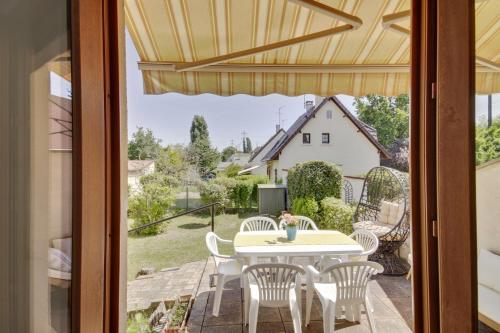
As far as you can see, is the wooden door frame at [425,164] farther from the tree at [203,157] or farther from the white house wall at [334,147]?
the white house wall at [334,147]

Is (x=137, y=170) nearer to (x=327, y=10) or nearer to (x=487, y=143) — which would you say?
(x=327, y=10)

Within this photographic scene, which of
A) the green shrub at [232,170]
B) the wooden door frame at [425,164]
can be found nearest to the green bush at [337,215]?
the green shrub at [232,170]

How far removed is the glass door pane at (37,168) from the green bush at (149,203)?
6.94 m

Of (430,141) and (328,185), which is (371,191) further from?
(430,141)

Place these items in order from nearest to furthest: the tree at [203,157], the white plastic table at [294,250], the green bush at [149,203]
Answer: the white plastic table at [294,250], the green bush at [149,203], the tree at [203,157]

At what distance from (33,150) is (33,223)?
0.27 m

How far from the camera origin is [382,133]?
16.9 m

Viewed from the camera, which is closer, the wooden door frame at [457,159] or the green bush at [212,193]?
the wooden door frame at [457,159]

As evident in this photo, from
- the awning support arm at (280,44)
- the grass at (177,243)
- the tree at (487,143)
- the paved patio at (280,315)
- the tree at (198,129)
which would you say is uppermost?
the tree at (198,129)

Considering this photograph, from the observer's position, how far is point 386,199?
672 centimetres

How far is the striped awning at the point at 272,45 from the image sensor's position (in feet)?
6.77

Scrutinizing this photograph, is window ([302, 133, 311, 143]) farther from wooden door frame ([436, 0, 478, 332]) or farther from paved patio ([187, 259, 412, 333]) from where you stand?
wooden door frame ([436, 0, 478, 332])

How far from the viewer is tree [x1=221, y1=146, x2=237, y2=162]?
11.9 meters

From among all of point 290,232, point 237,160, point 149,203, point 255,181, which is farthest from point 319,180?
point 290,232
